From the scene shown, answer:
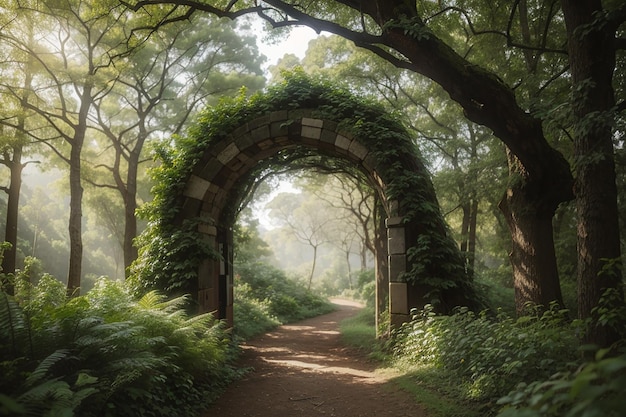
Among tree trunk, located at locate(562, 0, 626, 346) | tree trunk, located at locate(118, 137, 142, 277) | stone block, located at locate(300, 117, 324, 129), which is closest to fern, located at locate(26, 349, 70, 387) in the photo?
tree trunk, located at locate(562, 0, 626, 346)

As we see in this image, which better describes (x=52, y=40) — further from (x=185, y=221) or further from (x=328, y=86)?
(x=328, y=86)

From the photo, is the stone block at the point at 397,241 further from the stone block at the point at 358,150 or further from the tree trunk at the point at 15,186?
the tree trunk at the point at 15,186

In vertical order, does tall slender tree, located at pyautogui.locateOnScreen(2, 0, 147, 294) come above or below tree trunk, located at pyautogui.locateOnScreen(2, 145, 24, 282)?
above

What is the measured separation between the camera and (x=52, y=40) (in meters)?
11.0

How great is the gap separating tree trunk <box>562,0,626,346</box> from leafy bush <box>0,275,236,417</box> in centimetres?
439

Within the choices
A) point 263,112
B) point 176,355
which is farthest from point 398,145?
point 176,355

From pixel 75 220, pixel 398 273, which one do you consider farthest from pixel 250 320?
pixel 398 273

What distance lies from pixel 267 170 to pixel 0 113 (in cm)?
886

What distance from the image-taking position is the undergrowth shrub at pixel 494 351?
371 centimetres

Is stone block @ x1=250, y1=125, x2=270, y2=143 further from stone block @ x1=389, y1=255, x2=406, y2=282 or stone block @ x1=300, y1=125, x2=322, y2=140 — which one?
stone block @ x1=389, y1=255, x2=406, y2=282

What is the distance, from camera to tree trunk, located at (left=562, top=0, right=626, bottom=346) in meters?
3.94

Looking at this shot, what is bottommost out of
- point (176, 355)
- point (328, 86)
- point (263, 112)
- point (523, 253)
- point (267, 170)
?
point (176, 355)

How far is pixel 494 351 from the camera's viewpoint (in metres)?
4.18

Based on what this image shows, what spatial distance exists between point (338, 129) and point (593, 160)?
458 cm
